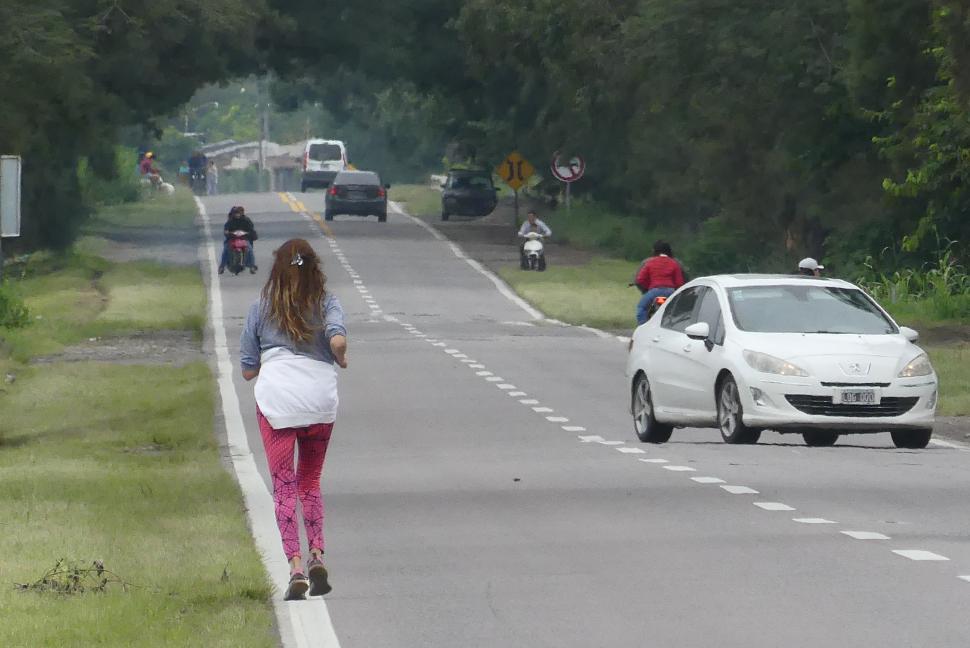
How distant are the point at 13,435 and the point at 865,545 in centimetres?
1092

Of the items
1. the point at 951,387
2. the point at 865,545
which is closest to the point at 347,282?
the point at 951,387

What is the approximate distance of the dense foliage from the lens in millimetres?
38219

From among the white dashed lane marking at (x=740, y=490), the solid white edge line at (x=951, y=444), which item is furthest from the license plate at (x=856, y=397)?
the white dashed lane marking at (x=740, y=490)

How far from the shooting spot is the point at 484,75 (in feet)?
215

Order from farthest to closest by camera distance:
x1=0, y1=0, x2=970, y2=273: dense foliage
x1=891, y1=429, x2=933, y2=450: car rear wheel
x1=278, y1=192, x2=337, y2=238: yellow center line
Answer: x1=278, y1=192, x2=337, y2=238: yellow center line
x1=0, y1=0, x2=970, y2=273: dense foliage
x1=891, y1=429, x2=933, y2=450: car rear wheel

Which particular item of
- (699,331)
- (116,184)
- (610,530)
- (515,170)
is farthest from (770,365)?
(116,184)

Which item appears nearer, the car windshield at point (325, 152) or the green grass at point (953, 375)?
the green grass at point (953, 375)

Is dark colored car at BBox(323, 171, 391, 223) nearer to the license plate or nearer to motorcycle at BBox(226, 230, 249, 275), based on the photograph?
motorcycle at BBox(226, 230, 249, 275)

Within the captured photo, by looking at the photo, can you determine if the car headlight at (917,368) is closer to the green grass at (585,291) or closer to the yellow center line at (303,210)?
the green grass at (585,291)

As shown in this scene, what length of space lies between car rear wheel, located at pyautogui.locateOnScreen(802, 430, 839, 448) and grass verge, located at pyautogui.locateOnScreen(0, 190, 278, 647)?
518 centimetres

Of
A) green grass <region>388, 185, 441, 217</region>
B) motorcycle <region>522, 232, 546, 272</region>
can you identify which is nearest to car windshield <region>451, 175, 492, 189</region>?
green grass <region>388, 185, 441, 217</region>

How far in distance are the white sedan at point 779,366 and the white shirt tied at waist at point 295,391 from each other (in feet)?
26.4

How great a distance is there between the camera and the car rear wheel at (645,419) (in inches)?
781

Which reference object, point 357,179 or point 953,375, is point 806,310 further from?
point 357,179
